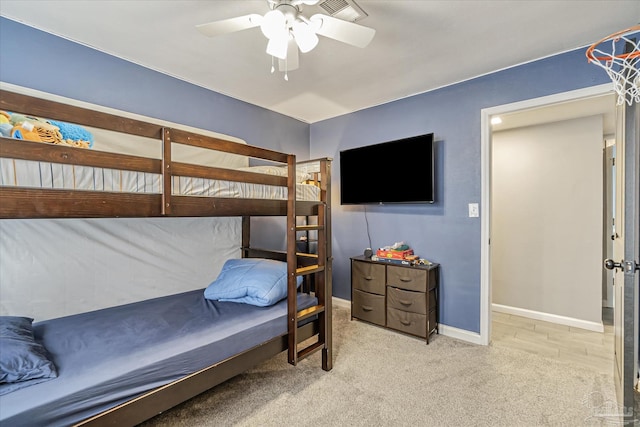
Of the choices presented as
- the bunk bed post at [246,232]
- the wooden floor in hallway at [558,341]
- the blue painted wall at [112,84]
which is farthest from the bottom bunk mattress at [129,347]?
the wooden floor in hallway at [558,341]

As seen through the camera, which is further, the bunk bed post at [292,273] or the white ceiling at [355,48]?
the bunk bed post at [292,273]

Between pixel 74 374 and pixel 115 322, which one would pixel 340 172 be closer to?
pixel 115 322

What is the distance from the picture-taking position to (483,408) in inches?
70.2

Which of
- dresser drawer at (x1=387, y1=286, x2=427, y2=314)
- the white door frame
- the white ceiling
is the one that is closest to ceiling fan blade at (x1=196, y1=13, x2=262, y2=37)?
the white ceiling

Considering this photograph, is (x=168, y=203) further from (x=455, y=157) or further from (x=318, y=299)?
(x=455, y=157)

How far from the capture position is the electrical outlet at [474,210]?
8.87 feet

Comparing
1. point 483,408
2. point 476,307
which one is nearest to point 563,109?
point 476,307

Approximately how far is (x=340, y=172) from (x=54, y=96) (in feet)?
8.77

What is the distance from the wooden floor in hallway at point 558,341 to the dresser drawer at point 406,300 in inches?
29.1

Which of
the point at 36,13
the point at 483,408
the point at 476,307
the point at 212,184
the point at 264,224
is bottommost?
the point at 483,408

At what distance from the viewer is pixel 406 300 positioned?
2.79 m

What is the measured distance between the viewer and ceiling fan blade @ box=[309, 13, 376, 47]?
4.98ft

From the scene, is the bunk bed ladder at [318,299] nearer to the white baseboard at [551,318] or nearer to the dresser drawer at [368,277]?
the dresser drawer at [368,277]

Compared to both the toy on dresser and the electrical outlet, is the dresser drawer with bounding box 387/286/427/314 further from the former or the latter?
the electrical outlet
